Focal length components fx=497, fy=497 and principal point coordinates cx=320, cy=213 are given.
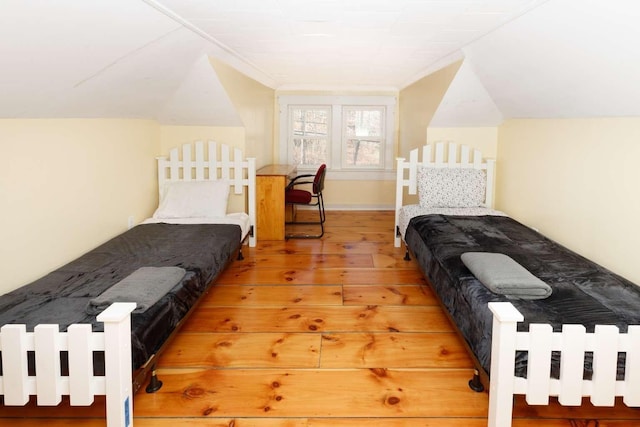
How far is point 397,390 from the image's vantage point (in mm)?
2400

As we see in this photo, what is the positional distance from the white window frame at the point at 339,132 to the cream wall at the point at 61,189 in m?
3.18

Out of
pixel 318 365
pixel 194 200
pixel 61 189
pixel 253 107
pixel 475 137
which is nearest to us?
pixel 318 365

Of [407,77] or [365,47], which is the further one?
[407,77]

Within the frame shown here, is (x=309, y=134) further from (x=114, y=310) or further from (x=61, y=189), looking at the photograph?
(x=114, y=310)

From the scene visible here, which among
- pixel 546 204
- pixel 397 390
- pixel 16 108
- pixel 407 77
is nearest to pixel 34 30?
pixel 16 108

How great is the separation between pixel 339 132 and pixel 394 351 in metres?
5.02

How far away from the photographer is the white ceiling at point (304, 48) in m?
2.22

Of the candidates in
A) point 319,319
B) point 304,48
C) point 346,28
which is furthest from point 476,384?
point 304,48

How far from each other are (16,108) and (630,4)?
9.57 feet

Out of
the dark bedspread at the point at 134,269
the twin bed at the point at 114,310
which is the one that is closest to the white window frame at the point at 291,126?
the twin bed at the point at 114,310

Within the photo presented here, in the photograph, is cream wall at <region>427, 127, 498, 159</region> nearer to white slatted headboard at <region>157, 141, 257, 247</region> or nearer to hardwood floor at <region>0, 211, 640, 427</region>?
hardwood floor at <region>0, 211, 640, 427</region>

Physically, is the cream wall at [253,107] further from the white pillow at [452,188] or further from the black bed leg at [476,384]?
the black bed leg at [476,384]

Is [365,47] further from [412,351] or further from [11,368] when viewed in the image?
[11,368]

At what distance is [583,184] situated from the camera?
11.1 ft
